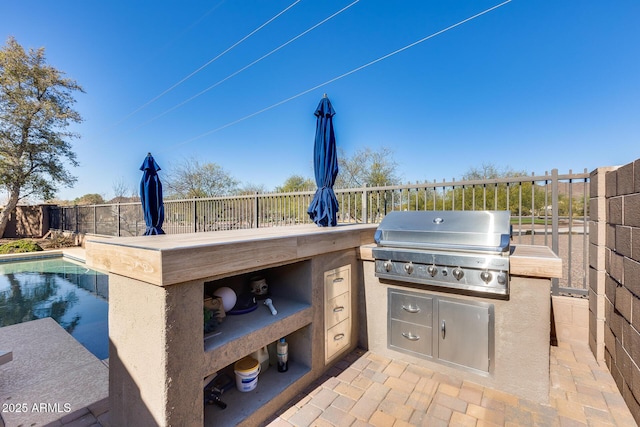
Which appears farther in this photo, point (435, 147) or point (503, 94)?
point (435, 147)

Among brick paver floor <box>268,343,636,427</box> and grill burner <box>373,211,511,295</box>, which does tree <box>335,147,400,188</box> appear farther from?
brick paver floor <box>268,343,636,427</box>

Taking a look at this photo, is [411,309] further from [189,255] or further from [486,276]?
[189,255]

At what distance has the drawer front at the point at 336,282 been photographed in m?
2.43

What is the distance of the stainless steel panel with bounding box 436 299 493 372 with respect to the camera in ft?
7.20

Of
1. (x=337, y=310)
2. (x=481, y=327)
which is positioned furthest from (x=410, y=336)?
(x=337, y=310)

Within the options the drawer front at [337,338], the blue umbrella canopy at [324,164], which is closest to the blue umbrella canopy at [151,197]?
the blue umbrella canopy at [324,164]

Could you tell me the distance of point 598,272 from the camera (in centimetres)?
269

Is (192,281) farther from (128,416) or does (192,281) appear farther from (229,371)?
(229,371)

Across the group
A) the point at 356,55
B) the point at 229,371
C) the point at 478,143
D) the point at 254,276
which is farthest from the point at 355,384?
the point at 478,143

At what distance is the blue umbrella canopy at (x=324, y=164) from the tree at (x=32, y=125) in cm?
1743

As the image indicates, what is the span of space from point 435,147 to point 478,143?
6.78 feet

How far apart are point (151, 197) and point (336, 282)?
8.26ft

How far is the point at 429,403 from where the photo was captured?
202 cm

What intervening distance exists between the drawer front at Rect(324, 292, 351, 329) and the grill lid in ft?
2.20
